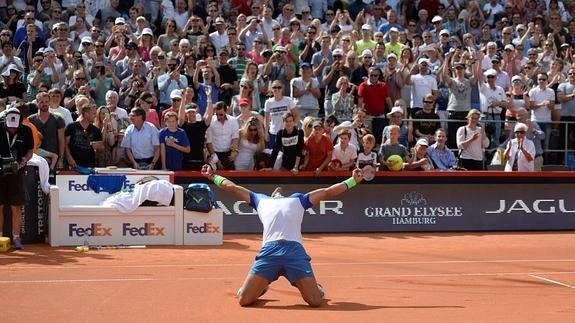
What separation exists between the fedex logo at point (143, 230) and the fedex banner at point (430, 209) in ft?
6.03

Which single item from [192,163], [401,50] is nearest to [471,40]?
[401,50]

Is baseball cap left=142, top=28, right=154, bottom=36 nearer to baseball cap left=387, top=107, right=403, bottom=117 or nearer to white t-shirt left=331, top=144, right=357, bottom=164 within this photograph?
white t-shirt left=331, top=144, right=357, bottom=164

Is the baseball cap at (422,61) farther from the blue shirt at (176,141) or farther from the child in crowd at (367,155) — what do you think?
the blue shirt at (176,141)

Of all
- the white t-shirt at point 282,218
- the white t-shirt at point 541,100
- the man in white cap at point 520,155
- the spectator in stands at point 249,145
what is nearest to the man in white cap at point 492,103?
the white t-shirt at point 541,100

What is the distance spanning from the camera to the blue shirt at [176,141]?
18.2 metres

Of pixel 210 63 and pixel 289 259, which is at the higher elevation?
pixel 210 63

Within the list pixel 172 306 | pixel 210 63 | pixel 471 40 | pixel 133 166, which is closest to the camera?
pixel 172 306

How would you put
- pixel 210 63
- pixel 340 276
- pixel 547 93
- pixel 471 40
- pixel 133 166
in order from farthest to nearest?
pixel 471 40 < pixel 547 93 < pixel 210 63 < pixel 133 166 < pixel 340 276

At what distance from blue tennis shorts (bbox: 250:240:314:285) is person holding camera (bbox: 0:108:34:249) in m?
5.80

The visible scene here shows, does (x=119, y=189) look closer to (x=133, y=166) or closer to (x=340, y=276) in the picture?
(x=133, y=166)

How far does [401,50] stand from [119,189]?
25.7 feet

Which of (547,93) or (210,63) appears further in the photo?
(547,93)

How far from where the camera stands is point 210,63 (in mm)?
20266

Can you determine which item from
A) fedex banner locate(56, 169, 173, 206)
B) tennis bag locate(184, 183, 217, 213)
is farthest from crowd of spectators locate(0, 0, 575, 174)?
tennis bag locate(184, 183, 217, 213)
